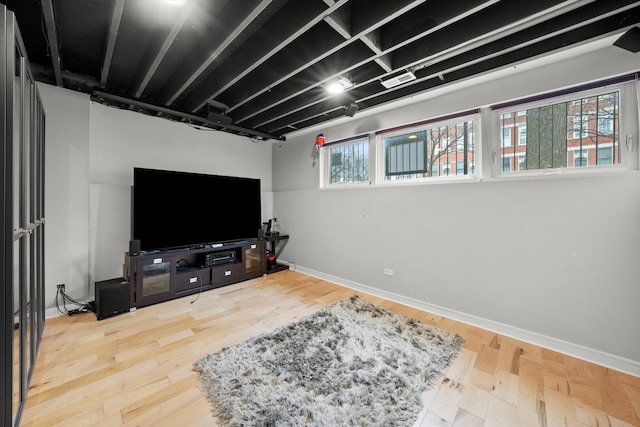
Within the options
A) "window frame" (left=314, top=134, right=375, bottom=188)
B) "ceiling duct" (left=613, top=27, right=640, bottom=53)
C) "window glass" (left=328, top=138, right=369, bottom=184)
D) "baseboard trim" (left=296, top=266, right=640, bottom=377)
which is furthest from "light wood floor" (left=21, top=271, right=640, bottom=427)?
"ceiling duct" (left=613, top=27, right=640, bottom=53)

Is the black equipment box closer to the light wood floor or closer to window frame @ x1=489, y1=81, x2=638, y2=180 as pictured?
the light wood floor

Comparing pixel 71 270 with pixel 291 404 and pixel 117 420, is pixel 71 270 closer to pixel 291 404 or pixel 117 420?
pixel 117 420

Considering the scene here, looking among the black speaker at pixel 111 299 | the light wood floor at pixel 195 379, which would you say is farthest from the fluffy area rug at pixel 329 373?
the black speaker at pixel 111 299

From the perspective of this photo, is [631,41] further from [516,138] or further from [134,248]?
[134,248]

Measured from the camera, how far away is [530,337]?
211 cm

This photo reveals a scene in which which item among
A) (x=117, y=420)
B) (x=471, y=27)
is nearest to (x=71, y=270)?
(x=117, y=420)

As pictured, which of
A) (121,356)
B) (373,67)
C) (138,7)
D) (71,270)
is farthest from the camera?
(71,270)

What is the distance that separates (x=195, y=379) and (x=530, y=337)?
272cm

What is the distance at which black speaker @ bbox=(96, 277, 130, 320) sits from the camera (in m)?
2.42

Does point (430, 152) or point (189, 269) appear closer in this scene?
point (430, 152)

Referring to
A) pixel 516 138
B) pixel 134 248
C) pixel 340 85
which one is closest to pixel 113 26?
pixel 340 85

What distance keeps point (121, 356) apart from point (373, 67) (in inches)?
127

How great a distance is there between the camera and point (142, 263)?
8.86ft

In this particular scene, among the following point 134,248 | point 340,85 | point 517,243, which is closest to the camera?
point 517,243
